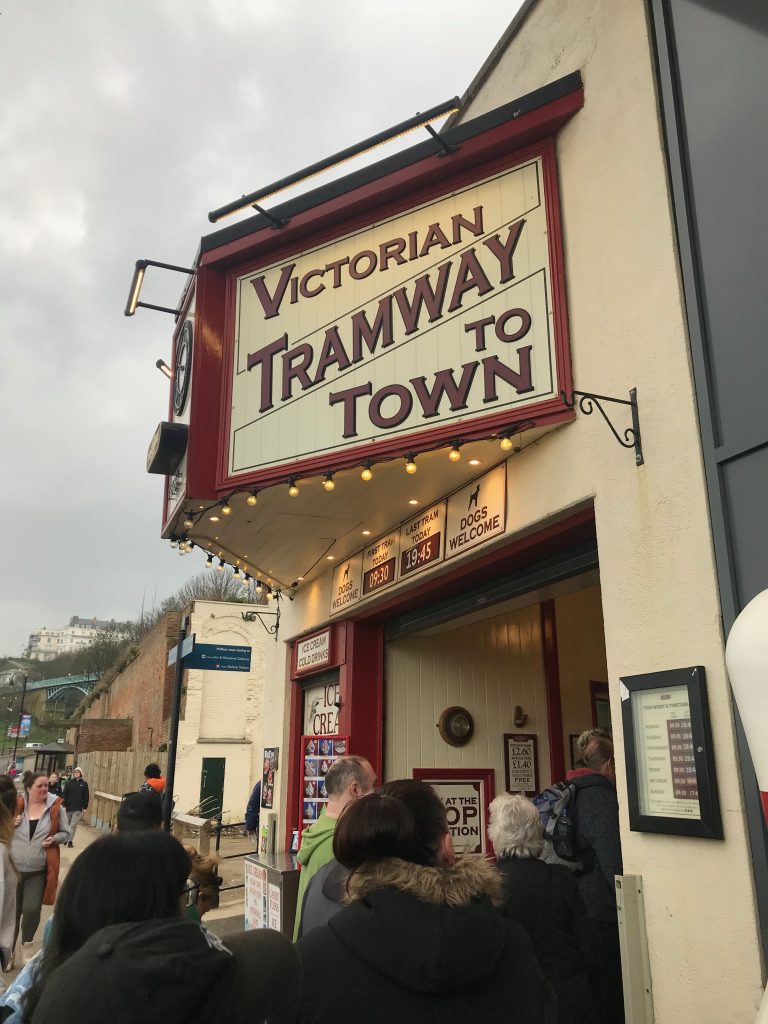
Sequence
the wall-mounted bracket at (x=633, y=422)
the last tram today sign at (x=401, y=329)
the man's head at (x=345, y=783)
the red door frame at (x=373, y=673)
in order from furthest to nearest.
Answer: the red door frame at (x=373, y=673) → the last tram today sign at (x=401, y=329) → the wall-mounted bracket at (x=633, y=422) → the man's head at (x=345, y=783)

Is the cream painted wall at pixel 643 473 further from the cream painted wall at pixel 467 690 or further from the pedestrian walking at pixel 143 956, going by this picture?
the cream painted wall at pixel 467 690

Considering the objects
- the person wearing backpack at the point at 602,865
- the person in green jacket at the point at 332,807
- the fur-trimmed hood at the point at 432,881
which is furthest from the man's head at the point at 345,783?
the fur-trimmed hood at the point at 432,881

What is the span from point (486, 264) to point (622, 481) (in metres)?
1.78

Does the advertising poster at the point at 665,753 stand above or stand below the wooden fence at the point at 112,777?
above

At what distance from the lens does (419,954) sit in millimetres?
1897

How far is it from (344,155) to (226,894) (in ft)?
32.3

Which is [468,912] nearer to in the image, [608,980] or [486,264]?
[608,980]

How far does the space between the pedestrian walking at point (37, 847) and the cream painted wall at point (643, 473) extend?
474 centimetres

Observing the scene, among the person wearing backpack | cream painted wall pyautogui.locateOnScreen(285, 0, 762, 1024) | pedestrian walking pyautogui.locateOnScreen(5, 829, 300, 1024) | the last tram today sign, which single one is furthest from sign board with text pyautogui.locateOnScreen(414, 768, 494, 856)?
pedestrian walking pyautogui.locateOnScreen(5, 829, 300, 1024)

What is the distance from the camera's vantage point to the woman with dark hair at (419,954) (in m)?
1.90

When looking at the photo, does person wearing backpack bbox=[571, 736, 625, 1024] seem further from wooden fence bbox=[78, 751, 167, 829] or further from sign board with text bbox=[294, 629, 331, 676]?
wooden fence bbox=[78, 751, 167, 829]

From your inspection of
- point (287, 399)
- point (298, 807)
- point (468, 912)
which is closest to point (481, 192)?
point (287, 399)

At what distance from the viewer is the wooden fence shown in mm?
21484

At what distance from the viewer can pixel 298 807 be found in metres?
8.79
